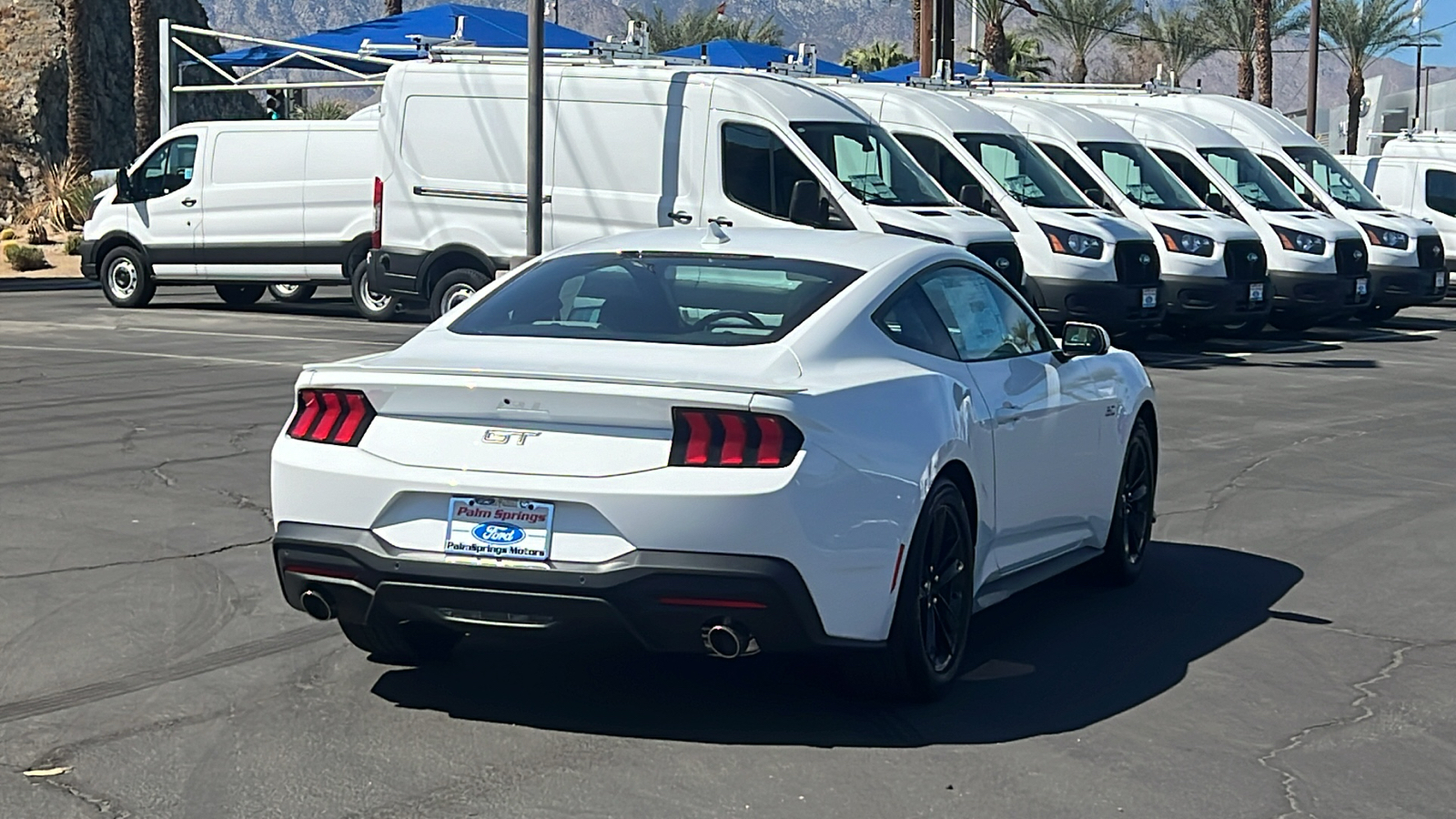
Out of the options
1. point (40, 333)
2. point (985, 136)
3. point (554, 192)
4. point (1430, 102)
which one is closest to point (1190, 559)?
point (554, 192)

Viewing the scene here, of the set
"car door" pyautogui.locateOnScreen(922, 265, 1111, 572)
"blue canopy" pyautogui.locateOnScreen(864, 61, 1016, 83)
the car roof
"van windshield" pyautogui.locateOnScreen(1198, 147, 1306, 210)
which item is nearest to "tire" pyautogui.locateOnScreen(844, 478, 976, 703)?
"car door" pyautogui.locateOnScreen(922, 265, 1111, 572)

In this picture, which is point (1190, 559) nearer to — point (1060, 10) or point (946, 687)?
point (946, 687)

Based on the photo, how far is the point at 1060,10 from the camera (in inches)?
2392

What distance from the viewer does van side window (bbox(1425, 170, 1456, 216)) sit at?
28.6 m

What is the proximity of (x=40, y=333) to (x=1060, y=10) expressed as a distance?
1809 inches

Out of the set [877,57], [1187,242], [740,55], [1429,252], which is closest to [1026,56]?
[877,57]

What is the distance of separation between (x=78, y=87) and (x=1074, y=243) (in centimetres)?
2280

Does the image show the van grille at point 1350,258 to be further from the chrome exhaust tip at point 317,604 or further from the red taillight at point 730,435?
the chrome exhaust tip at point 317,604

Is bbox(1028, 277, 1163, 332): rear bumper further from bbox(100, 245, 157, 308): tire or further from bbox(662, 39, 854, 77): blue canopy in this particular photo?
bbox(662, 39, 854, 77): blue canopy

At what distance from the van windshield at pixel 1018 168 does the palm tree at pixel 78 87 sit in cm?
2088

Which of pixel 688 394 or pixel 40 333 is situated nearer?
pixel 688 394

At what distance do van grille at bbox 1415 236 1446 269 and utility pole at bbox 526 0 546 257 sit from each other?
1117 cm

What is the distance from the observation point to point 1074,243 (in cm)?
1931

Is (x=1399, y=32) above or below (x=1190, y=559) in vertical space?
above
